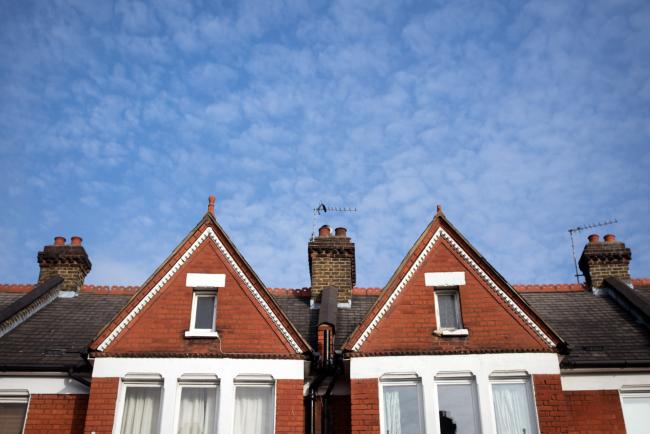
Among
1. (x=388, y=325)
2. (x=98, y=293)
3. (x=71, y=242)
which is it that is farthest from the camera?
(x=71, y=242)

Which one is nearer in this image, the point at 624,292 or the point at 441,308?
the point at 441,308

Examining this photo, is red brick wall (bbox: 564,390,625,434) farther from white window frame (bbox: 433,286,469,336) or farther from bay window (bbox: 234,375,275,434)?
bay window (bbox: 234,375,275,434)

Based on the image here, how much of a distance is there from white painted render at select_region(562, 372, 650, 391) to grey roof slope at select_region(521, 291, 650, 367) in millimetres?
336

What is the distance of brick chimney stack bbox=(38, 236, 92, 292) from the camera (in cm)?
2398

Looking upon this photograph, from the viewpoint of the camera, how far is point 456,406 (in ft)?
55.1

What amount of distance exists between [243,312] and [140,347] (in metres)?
2.87

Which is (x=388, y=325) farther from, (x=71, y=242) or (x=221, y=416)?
(x=71, y=242)

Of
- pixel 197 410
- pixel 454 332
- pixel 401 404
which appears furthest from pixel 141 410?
pixel 454 332

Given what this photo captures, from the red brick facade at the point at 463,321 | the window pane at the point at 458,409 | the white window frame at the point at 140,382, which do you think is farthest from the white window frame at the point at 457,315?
the white window frame at the point at 140,382

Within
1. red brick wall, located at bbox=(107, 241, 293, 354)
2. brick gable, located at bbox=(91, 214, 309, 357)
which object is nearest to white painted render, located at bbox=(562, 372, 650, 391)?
brick gable, located at bbox=(91, 214, 309, 357)

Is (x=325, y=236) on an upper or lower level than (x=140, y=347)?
upper

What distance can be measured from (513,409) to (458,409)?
137 cm

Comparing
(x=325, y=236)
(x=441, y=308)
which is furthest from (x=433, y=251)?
(x=325, y=236)

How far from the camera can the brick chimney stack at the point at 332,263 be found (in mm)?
22734
